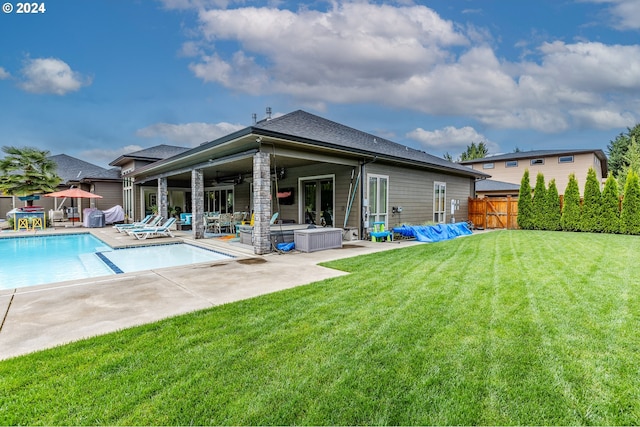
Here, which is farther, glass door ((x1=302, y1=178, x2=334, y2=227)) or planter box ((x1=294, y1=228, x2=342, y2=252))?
glass door ((x1=302, y1=178, x2=334, y2=227))

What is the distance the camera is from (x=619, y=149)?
34.5 metres

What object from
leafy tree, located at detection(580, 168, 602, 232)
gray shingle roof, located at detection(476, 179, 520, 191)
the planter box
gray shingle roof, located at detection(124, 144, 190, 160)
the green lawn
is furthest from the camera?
gray shingle roof, located at detection(476, 179, 520, 191)

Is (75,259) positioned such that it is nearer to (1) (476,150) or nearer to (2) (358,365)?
(2) (358,365)

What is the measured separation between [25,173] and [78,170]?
9879 millimetres

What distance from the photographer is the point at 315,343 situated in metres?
2.94

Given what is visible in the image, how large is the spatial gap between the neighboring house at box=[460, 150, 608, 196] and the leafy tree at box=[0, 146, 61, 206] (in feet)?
89.0

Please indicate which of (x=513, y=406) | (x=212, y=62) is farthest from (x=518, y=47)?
(x=513, y=406)

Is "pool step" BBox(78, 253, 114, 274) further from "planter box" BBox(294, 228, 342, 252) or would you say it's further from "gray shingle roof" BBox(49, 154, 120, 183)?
"gray shingle roof" BBox(49, 154, 120, 183)

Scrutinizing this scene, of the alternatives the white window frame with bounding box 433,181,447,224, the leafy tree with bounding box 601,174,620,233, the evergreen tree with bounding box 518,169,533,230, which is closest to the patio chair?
the white window frame with bounding box 433,181,447,224

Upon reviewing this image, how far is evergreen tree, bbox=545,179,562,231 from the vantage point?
14859mm

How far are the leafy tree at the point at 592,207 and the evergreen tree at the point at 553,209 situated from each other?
886 millimetres

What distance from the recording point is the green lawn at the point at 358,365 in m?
2.00

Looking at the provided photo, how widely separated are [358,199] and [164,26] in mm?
9821

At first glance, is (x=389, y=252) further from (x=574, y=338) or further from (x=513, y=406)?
(x=513, y=406)
